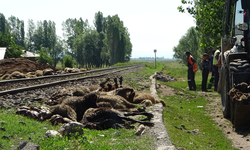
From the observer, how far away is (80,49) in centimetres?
9319

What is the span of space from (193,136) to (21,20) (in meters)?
110

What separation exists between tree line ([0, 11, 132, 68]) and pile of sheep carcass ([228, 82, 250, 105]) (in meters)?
61.6

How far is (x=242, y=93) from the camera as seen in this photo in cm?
596

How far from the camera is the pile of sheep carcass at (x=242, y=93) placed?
5.82 m

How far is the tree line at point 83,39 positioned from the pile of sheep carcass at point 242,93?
61.6m

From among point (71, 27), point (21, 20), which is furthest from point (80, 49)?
point (21, 20)

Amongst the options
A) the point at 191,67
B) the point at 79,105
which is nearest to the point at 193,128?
the point at 79,105

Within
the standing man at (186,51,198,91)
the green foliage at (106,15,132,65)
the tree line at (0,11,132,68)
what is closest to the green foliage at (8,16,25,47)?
the tree line at (0,11,132,68)

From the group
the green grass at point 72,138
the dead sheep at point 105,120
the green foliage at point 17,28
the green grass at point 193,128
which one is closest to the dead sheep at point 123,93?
the green grass at point 193,128

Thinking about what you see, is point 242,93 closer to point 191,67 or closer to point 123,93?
point 123,93

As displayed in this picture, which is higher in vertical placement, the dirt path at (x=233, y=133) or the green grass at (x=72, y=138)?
the green grass at (x=72, y=138)

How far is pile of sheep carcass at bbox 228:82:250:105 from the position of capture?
5824mm

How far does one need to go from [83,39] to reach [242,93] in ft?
287

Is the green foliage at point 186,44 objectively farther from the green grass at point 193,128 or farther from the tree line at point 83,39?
the green grass at point 193,128
